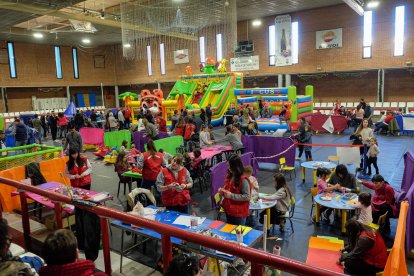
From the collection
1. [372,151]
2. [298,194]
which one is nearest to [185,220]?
[298,194]

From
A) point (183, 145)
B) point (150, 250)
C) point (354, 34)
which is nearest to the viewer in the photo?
point (150, 250)

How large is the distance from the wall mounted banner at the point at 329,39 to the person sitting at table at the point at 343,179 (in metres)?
17.8

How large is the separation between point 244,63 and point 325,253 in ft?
72.6

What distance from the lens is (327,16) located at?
21828mm

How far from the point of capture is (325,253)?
14.5ft

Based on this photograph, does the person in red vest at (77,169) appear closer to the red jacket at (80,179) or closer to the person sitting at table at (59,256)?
the red jacket at (80,179)

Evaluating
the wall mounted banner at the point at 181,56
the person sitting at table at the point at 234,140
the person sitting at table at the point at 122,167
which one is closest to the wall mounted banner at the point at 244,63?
the wall mounted banner at the point at 181,56

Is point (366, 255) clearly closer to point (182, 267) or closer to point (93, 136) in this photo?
point (182, 267)

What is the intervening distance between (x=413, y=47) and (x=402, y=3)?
8.74 feet

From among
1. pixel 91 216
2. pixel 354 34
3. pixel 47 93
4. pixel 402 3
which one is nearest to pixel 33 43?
pixel 47 93

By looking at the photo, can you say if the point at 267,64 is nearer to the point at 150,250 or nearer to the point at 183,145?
the point at 183,145

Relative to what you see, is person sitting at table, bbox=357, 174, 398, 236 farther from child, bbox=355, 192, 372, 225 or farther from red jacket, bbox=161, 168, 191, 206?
red jacket, bbox=161, 168, 191, 206

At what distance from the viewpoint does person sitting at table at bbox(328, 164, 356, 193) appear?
6.01m

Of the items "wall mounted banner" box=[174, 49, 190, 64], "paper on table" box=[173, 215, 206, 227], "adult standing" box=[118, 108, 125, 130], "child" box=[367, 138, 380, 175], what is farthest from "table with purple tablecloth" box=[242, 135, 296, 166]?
"wall mounted banner" box=[174, 49, 190, 64]
